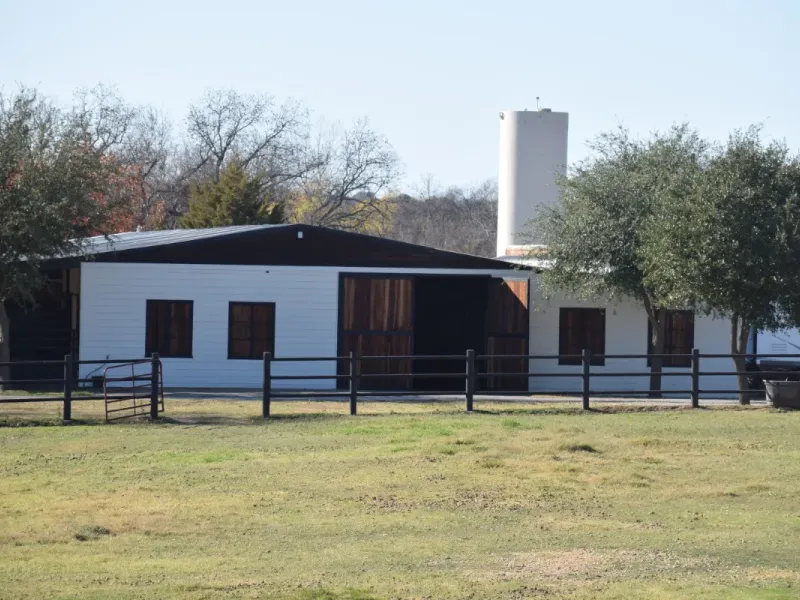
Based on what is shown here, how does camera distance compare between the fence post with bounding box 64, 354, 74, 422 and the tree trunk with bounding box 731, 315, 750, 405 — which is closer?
the fence post with bounding box 64, 354, 74, 422

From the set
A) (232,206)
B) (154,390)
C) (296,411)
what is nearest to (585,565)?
(154,390)

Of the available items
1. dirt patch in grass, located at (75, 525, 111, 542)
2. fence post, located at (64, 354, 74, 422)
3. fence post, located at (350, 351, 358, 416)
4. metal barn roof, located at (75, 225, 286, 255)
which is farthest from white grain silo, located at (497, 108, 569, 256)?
dirt patch in grass, located at (75, 525, 111, 542)

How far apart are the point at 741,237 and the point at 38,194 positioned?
13433 mm

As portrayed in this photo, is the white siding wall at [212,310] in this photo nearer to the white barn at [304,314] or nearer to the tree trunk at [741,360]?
the white barn at [304,314]

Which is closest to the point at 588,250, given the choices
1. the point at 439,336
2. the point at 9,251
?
the point at 439,336

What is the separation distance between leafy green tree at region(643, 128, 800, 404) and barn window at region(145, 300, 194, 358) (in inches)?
404

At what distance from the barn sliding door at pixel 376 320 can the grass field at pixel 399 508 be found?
6991 millimetres

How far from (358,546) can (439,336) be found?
19.7 m

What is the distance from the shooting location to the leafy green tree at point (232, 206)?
4647 centimetres

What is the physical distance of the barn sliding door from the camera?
25.8 meters

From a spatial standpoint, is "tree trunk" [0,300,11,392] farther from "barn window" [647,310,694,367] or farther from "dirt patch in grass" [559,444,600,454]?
"barn window" [647,310,694,367]

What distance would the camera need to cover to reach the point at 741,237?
70.3 ft

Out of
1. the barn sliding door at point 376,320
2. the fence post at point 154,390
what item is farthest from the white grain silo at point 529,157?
the fence post at point 154,390

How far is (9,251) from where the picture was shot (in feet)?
74.4
